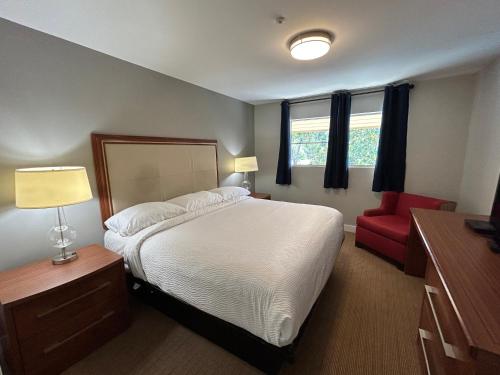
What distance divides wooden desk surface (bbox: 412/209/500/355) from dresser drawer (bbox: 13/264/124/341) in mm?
1959

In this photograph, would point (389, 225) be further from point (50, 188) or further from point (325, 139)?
point (50, 188)

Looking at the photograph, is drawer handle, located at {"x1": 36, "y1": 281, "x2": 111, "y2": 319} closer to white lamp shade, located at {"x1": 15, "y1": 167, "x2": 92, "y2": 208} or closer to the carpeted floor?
the carpeted floor

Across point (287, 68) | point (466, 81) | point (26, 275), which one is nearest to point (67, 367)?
point (26, 275)

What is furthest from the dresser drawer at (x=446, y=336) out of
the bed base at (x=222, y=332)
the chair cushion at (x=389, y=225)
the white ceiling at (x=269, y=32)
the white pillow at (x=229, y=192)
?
the white pillow at (x=229, y=192)

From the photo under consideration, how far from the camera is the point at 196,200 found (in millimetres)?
2627

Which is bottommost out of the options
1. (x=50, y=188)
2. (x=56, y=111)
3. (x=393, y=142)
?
(x=50, y=188)

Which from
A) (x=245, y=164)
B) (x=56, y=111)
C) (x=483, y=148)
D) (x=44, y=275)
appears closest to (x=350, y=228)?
(x=483, y=148)

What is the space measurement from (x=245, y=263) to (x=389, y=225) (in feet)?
7.46

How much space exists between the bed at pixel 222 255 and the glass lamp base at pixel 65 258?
1.07 ft

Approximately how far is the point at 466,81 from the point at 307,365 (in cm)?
369

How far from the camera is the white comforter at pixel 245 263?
119 centimetres

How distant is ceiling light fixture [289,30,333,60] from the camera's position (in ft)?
5.76

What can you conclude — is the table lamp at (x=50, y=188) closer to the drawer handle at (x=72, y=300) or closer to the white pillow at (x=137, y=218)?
the drawer handle at (x=72, y=300)

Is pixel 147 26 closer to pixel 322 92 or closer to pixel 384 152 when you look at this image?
pixel 322 92
